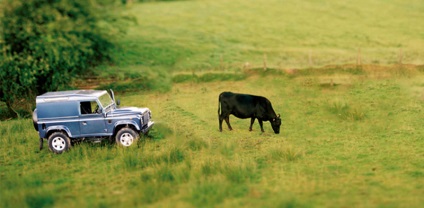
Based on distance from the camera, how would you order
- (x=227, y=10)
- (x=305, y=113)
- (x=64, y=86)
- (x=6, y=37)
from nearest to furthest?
(x=305, y=113)
(x=6, y=37)
(x=64, y=86)
(x=227, y=10)

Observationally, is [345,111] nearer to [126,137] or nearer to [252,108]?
[252,108]

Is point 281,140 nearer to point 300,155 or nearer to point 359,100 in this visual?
point 300,155

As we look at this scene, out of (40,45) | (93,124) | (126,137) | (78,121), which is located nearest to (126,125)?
(126,137)

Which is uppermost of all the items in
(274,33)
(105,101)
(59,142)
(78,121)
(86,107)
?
(274,33)

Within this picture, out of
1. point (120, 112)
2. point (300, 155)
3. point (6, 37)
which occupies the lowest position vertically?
point (300, 155)

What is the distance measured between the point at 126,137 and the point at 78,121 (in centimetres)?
175

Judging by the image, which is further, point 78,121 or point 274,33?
point 274,33

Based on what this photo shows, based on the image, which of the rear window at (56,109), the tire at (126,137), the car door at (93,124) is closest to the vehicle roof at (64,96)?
the rear window at (56,109)

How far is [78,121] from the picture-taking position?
1973 cm

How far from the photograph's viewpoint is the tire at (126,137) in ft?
64.5

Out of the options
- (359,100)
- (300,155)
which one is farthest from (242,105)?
(359,100)

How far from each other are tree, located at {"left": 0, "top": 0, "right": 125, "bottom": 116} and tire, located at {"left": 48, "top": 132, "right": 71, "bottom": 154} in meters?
12.2

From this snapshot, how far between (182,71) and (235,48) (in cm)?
1106

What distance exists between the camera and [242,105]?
22344 mm
